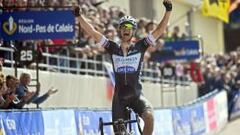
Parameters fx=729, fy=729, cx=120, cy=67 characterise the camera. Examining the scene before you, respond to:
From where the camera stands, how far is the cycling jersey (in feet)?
33.4

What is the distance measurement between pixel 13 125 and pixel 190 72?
21.1 meters

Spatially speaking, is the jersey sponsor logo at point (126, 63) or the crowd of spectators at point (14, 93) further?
the crowd of spectators at point (14, 93)

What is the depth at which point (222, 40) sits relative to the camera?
4825cm

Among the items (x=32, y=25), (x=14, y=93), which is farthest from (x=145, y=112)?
(x=32, y=25)

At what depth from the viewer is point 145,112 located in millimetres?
9883

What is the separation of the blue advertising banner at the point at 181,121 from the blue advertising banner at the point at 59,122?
6365 mm

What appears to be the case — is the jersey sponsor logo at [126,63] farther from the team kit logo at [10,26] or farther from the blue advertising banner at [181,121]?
the blue advertising banner at [181,121]

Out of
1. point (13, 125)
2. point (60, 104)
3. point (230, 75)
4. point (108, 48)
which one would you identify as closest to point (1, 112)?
point (13, 125)

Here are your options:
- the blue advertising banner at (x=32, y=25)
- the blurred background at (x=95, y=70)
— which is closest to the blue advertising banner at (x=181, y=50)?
the blurred background at (x=95, y=70)

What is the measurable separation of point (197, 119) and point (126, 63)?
1200 centimetres

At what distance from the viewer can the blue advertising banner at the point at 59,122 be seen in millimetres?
12102

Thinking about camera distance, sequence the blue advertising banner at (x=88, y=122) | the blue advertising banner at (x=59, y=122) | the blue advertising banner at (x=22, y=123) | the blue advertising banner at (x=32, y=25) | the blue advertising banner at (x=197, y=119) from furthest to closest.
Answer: the blue advertising banner at (x=197, y=119)
the blue advertising banner at (x=32, y=25)
the blue advertising banner at (x=88, y=122)
the blue advertising banner at (x=59, y=122)
the blue advertising banner at (x=22, y=123)

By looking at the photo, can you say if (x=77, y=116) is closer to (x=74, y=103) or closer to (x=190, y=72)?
(x=74, y=103)

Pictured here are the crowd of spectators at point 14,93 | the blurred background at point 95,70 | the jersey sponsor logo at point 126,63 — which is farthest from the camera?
the blurred background at point 95,70
